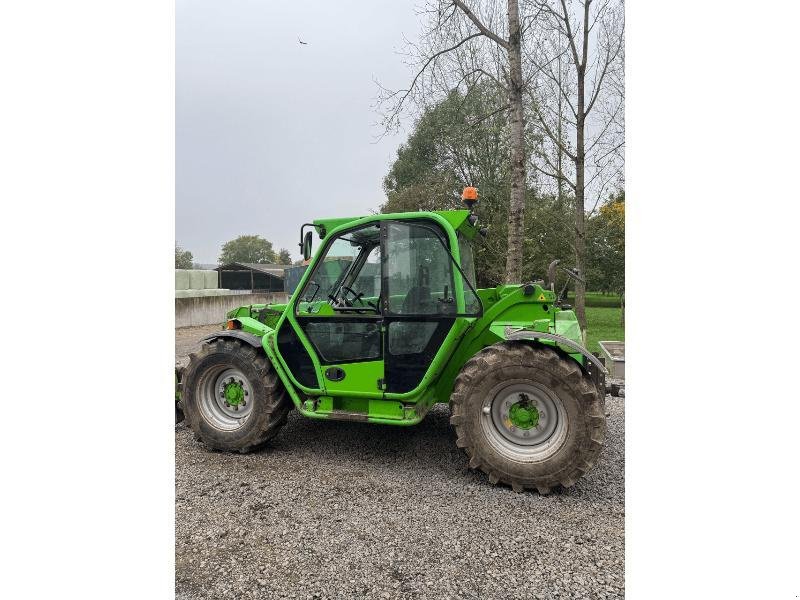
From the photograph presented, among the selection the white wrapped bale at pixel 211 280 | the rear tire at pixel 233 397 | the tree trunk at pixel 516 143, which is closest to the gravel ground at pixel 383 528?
the rear tire at pixel 233 397

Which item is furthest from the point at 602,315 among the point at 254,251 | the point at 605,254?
the point at 254,251

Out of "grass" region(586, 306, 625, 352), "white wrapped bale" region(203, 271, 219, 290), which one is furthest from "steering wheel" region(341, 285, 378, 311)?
"white wrapped bale" region(203, 271, 219, 290)

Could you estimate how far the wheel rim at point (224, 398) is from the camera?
351 centimetres

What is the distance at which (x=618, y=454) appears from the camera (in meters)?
3.38

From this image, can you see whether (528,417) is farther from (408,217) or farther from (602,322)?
(602,322)

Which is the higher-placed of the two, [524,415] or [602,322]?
[602,322]

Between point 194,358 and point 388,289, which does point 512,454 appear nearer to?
point 388,289

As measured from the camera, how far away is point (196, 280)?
15.5m

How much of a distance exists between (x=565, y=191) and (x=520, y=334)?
5.62 m

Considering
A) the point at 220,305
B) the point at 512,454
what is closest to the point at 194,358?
the point at 512,454

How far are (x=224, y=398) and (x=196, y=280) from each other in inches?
536

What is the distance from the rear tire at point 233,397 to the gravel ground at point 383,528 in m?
0.16

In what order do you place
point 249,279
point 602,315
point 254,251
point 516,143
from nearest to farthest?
point 516,143, point 602,315, point 249,279, point 254,251
